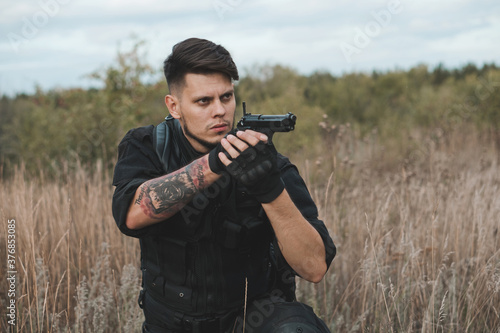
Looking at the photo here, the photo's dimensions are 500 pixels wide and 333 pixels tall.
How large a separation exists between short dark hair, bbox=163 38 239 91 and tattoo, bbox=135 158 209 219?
533 millimetres

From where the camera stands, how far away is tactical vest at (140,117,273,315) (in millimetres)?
1908

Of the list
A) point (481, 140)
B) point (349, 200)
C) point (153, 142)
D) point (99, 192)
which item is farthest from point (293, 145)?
point (153, 142)

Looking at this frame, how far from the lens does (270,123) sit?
5.58ft

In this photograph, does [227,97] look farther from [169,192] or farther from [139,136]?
[169,192]

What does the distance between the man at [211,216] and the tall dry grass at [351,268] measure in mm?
529

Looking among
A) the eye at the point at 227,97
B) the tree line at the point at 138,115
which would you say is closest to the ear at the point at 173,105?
the eye at the point at 227,97

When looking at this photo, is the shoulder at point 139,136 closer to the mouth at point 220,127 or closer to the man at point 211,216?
the man at point 211,216

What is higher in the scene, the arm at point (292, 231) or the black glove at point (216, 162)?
the black glove at point (216, 162)

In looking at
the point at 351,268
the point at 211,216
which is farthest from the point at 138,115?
the point at 211,216

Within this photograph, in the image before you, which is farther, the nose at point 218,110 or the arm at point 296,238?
the nose at point 218,110

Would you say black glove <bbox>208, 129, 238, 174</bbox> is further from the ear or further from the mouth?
the ear

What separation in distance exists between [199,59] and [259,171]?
74cm

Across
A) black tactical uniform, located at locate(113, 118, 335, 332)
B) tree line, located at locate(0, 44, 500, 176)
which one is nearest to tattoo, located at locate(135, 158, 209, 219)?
black tactical uniform, located at locate(113, 118, 335, 332)

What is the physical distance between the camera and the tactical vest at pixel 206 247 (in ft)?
6.26
